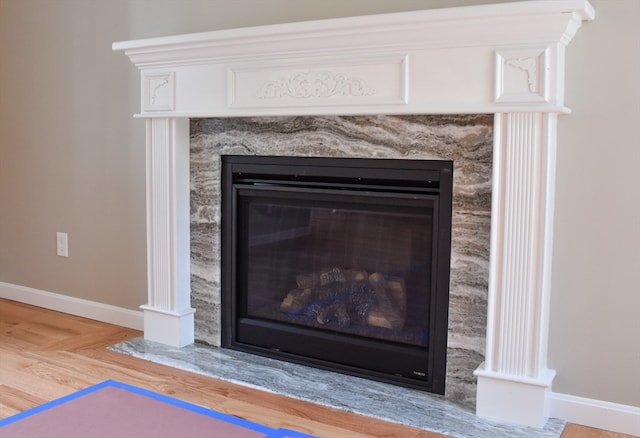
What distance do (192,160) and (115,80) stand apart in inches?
24.0

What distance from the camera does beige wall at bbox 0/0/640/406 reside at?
1976mm

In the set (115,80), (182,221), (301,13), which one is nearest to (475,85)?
(301,13)

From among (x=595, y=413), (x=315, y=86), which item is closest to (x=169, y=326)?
(x=315, y=86)

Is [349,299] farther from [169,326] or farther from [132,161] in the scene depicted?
[132,161]

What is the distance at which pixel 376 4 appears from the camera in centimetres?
231

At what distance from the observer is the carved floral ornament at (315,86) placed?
221 cm

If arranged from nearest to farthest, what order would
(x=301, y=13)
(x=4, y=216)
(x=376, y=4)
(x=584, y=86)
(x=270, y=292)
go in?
1. (x=584, y=86)
2. (x=376, y=4)
3. (x=301, y=13)
4. (x=270, y=292)
5. (x=4, y=216)

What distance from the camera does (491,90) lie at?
1.99 metres

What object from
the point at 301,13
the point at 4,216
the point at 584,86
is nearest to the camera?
the point at 584,86

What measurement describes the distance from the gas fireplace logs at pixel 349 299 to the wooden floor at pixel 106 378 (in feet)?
1.29

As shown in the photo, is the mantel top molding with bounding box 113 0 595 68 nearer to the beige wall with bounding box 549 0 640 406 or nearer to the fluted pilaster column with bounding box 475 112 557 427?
the beige wall with bounding box 549 0 640 406

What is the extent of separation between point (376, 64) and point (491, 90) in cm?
39

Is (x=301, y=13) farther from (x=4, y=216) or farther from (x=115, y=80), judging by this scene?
(x=4, y=216)

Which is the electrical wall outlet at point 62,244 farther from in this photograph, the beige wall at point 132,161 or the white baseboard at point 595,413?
the white baseboard at point 595,413
